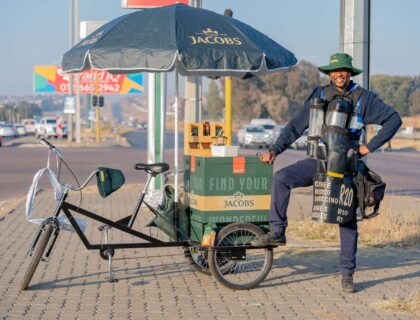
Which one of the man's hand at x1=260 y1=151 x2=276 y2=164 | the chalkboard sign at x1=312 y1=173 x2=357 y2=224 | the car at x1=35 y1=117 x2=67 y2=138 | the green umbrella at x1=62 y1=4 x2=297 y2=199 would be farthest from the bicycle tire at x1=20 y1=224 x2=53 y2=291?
the car at x1=35 y1=117 x2=67 y2=138

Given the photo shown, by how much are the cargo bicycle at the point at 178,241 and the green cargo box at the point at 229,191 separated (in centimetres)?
9

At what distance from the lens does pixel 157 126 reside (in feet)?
47.6

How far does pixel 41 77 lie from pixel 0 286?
246 feet

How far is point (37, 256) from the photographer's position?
23.8 ft

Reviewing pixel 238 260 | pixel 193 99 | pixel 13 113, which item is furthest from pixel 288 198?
pixel 13 113

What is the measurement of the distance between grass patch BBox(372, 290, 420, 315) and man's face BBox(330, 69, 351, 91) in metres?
1.78

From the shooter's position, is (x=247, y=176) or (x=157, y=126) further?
(x=157, y=126)

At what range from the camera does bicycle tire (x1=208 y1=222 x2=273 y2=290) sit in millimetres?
7516

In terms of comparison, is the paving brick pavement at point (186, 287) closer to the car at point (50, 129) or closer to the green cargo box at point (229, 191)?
the green cargo box at point (229, 191)

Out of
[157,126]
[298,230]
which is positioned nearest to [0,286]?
[298,230]

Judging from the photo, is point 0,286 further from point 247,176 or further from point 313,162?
point 313,162

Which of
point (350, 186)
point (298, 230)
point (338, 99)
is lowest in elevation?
point (298, 230)

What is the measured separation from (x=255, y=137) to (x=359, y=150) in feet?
148

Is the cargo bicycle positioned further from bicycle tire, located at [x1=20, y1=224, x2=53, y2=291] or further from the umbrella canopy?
the umbrella canopy
